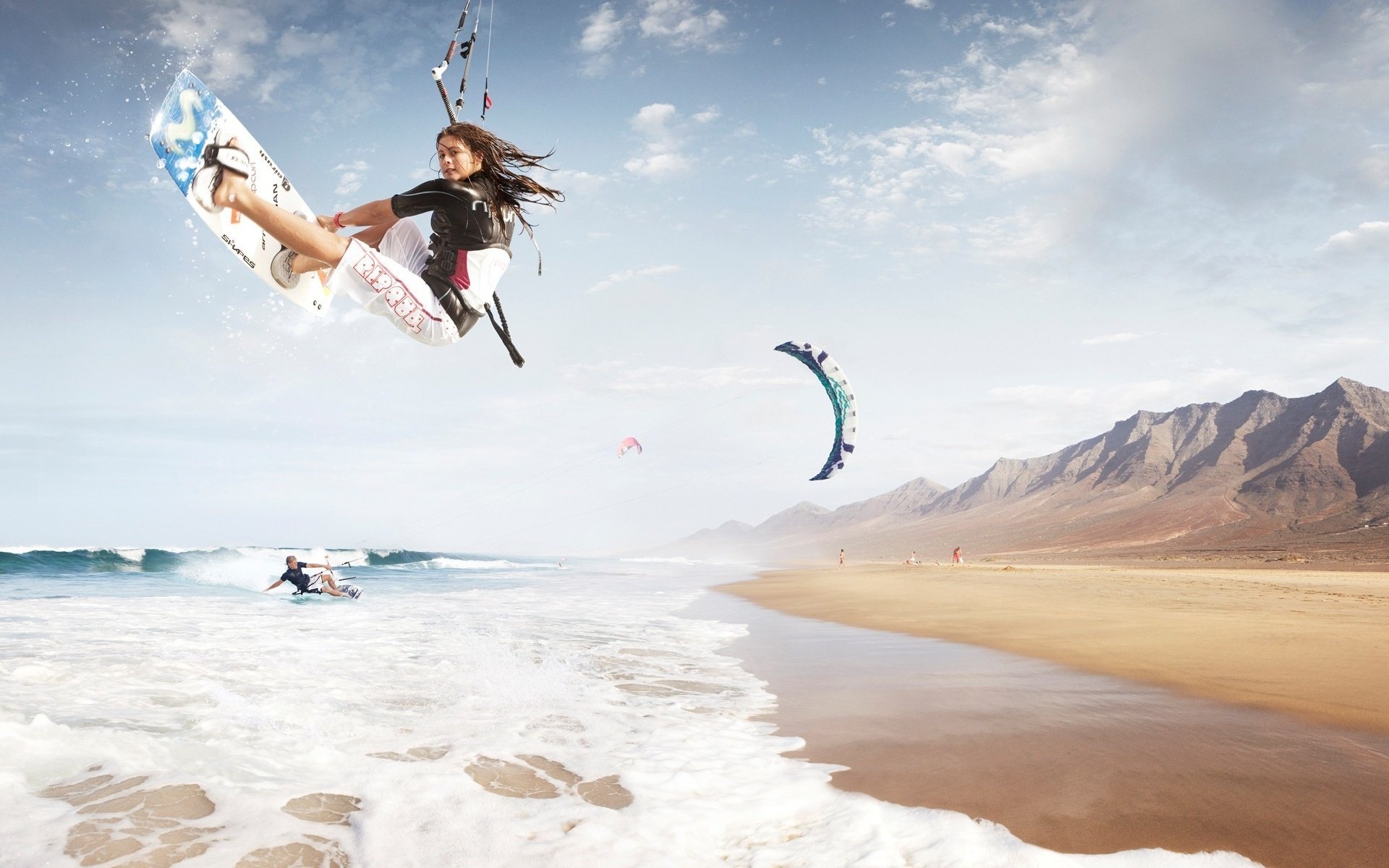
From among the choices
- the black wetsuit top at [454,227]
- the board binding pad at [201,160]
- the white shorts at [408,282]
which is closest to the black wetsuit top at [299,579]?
the board binding pad at [201,160]

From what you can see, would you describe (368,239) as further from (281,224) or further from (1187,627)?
(1187,627)

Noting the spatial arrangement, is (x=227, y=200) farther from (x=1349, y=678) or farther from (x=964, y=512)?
(x=964, y=512)

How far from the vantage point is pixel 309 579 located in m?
16.8

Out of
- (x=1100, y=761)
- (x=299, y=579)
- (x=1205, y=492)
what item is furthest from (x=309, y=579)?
(x=1205, y=492)

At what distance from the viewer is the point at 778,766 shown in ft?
13.6

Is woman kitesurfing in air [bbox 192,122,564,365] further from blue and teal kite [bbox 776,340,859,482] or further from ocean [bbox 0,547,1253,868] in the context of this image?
blue and teal kite [bbox 776,340,859,482]

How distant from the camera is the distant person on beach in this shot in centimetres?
1645

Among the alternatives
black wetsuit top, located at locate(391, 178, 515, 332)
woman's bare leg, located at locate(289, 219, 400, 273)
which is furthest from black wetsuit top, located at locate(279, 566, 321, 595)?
black wetsuit top, located at locate(391, 178, 515, 332)

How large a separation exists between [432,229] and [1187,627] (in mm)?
10685

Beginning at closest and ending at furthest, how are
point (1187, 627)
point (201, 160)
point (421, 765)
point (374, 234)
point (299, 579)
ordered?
point (201, 160) < point (374, 234) < point (421, 765) < point (1187, 627) < point (299, 579)

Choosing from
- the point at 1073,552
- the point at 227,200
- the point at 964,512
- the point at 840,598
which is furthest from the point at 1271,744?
the point at 964,512

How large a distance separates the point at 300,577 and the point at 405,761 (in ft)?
48.4

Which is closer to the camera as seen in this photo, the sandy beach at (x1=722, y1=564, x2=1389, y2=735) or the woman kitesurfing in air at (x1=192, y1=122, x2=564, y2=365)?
the woman kitesurfing in air at (x1=192, y1=122, x2=564, y2=365)

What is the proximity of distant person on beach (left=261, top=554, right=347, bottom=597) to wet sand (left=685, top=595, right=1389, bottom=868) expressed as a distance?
46.5 ft
